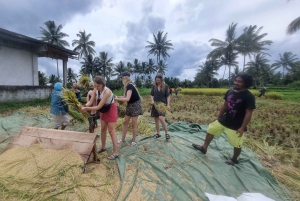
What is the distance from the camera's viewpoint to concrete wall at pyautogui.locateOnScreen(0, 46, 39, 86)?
376 inches

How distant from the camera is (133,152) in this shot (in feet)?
10.7

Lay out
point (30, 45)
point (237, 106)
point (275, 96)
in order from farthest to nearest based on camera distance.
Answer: point (275, 96), point (30, 45), point (237, 106)

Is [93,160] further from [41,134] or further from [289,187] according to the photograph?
[289,187]

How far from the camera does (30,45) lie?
426 inches

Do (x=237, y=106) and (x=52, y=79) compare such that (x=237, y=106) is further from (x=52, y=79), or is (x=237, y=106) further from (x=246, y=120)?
(x=52, y=79)

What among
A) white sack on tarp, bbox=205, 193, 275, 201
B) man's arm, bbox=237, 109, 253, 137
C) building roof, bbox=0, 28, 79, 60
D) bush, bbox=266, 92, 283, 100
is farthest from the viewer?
bush, bbox=266, 92, 283, 100

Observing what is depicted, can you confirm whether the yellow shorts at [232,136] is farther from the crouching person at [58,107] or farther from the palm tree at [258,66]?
the palm tree at [258,66]

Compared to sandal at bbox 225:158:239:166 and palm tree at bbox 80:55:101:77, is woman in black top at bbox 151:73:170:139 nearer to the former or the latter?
sandal at bbox 225:158:239:166

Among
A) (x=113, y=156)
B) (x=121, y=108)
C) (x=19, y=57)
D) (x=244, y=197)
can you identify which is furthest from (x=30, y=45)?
(x=244, y=197)

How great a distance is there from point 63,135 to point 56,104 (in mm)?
1321

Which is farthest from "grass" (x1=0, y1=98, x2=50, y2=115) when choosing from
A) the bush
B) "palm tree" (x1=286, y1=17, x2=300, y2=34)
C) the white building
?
the bush

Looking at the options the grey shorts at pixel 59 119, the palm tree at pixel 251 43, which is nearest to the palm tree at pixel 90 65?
the palm tree at pixel 251 43

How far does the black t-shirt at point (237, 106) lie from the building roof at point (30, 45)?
10.6 meters

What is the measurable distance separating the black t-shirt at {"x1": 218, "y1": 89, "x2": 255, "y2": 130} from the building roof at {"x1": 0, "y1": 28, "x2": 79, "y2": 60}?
1062 centimetres
